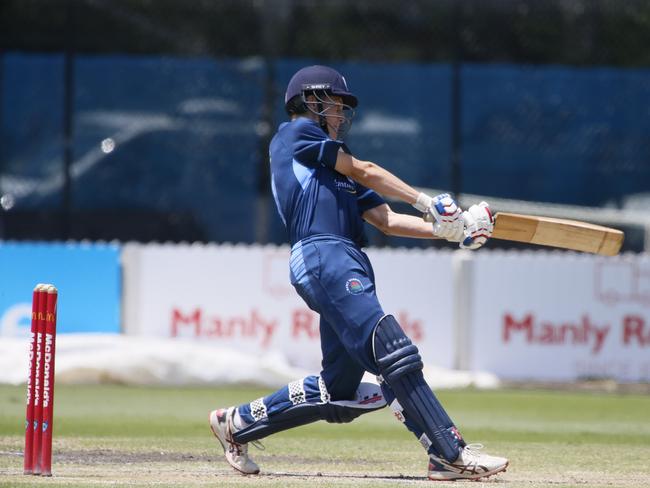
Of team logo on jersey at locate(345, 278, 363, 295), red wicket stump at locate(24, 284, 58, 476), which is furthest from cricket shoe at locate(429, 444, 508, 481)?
red wicket stump at locate(24, 284, 58, 476)

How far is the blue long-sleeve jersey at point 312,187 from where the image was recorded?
19.8ft

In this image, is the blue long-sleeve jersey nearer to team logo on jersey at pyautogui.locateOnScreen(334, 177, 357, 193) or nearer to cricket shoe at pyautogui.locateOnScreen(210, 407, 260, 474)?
team logo on jersey at pyautogui.locateOnScreen(334, 177, 357, 193)

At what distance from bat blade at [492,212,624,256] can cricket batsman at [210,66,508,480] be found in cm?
15

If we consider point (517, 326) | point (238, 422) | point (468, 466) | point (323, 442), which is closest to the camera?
point (468, 466)

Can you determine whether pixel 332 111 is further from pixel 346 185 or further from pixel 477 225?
pixel 477 225

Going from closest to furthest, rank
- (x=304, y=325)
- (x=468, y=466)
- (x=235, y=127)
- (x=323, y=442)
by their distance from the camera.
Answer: (x=468, y=466), (x=323, y=442), (x=304, y=325), (x=235, y=127)

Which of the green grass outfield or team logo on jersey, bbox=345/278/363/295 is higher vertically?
team logo on jersey, bbox=345/278/363/295

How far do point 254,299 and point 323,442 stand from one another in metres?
4.03

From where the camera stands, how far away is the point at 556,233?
6.21 meters

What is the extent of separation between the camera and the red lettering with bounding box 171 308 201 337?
11836mm

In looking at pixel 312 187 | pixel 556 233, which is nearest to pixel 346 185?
pixel 312 187

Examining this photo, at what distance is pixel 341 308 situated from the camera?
5875 mm

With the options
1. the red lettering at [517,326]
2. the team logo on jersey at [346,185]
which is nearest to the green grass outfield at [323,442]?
the red lettering at [517,326]

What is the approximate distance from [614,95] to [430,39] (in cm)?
228
